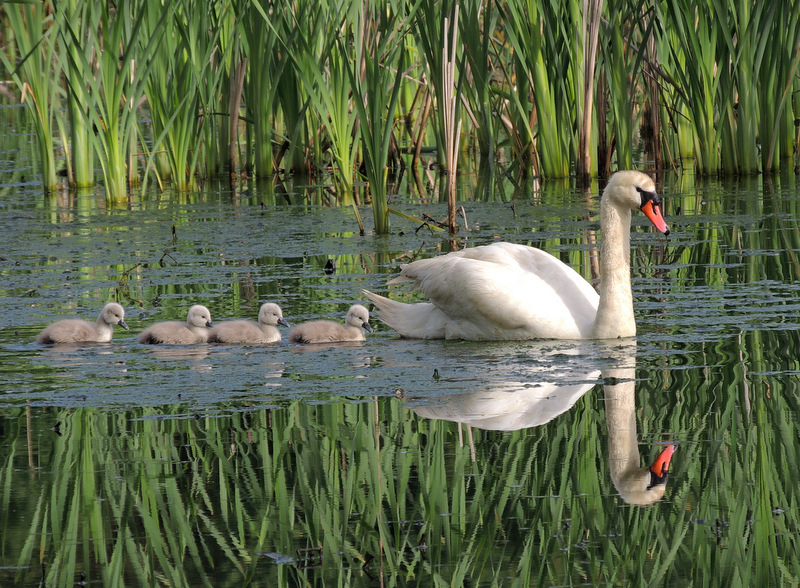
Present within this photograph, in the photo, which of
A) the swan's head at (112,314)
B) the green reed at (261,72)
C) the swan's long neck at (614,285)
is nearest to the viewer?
the swan's long neck at (614,285)

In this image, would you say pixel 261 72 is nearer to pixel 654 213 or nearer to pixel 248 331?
pixel 248 331

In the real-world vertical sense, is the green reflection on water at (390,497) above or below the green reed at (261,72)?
below

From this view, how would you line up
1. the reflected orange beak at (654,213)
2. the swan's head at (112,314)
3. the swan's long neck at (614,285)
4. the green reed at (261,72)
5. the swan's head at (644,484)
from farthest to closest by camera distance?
the green reed at (261,72)
the swan's head at (112,314)
the reflected orange beak at (654,213)
the swan's long neck at (614,285)
the swan's head at (644,484)

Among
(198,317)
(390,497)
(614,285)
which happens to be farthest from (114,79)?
(390,497)

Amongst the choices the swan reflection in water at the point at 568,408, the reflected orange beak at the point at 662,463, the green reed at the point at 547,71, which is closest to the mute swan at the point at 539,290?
the swan reflection in water at the point at 568,408

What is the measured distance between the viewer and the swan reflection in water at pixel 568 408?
4.56 m

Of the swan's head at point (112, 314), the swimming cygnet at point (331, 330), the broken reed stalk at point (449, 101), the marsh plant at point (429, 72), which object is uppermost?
the marsh plant at point (429, 72)

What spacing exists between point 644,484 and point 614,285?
2655mm

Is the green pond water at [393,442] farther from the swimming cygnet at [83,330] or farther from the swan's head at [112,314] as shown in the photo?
the swan's head at [112,314]

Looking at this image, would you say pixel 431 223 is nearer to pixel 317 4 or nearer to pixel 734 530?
pixel 317 4

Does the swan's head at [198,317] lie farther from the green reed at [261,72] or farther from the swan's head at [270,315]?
the green reed at [261,72]

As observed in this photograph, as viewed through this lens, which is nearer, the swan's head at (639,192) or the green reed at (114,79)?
the swan's head at (639,192)

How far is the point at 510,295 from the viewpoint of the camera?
23.1 ft

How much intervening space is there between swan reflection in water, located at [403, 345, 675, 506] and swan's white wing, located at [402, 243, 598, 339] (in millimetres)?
658
